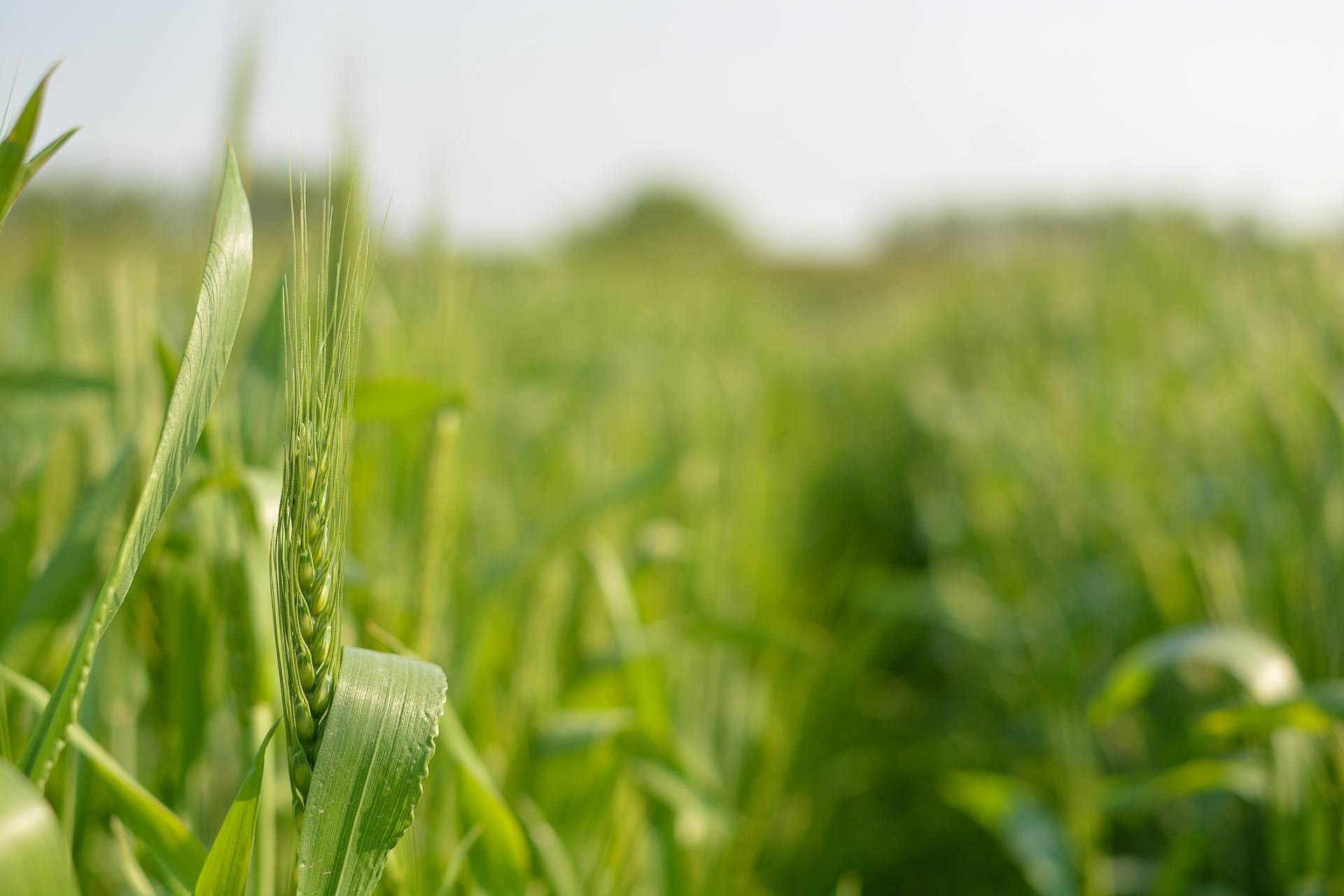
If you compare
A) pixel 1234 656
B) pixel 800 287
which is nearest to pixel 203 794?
pixel 1234 656

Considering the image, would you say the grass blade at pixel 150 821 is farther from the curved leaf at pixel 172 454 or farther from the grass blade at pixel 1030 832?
the grass blade at pixel 1030 832

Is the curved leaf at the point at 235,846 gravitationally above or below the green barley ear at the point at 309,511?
below

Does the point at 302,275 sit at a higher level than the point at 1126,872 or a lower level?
higher

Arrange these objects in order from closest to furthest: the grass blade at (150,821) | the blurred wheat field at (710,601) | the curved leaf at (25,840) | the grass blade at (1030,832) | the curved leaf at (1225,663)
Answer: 1. the curved leaf at (25,840)
2. the grass blade at (150,821)
3. the blurred wheat field at (710,601)
4. the curved leaf at (1225,663)
5. the grass blade at (1030,832)

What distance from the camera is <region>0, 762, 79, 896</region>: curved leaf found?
20 cm

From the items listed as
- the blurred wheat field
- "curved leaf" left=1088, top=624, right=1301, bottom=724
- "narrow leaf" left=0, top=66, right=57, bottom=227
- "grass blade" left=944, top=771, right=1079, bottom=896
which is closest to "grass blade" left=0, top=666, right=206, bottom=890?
the blurred wheat field

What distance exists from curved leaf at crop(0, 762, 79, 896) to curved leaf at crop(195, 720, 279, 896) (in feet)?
0.19

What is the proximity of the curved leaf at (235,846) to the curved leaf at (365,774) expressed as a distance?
0.03 metres

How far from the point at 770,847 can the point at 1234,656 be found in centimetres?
59

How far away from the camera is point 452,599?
2.43 ft

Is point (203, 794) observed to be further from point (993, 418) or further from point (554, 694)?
point (993, 418)

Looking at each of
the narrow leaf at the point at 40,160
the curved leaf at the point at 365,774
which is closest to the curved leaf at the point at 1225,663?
the curved leaf at the point at 365,774

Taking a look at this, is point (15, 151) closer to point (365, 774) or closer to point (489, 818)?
point (365, 774)

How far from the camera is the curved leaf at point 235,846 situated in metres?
0.27
